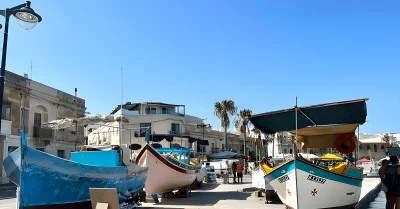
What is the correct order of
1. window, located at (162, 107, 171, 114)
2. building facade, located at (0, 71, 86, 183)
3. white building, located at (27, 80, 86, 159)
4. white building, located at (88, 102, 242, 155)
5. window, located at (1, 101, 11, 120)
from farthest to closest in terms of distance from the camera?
window, located at (162, 107, 171, 114)
white building, located at (88, 102, 242, 155)
white building, located at (27, 80, 86, 159)
building facade, located at (0, 71, 86, 183)
window, located at (1, 101, 11, 120)

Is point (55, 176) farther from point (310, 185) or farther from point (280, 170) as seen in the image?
point (310, 185)

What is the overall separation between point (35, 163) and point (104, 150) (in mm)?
2992

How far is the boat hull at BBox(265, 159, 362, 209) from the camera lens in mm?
9852

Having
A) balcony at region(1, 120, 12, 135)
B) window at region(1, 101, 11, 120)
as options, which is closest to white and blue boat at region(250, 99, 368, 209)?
balcony at region(1, 120, 12, 135)

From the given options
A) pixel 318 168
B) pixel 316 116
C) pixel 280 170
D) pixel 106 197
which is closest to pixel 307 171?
pixel 318 168

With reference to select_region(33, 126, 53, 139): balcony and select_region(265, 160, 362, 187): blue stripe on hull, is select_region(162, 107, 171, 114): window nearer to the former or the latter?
select_region(33, 126, 53, 139): balcony

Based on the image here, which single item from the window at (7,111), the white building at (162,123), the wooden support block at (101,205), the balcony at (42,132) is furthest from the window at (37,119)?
the wooden support block at (101,205)

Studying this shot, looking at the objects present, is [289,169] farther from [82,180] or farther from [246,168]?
[246,168]

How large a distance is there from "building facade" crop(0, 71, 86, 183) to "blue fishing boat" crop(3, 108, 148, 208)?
→ 14.8m

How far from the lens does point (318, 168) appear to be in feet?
32.4

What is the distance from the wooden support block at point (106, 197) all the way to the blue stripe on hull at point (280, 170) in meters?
4.81

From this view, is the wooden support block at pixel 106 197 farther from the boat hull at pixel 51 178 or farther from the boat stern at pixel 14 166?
the boat stern at pixel 14 166

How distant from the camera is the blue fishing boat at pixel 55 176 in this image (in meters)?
8.37

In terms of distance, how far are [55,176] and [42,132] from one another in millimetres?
22762
